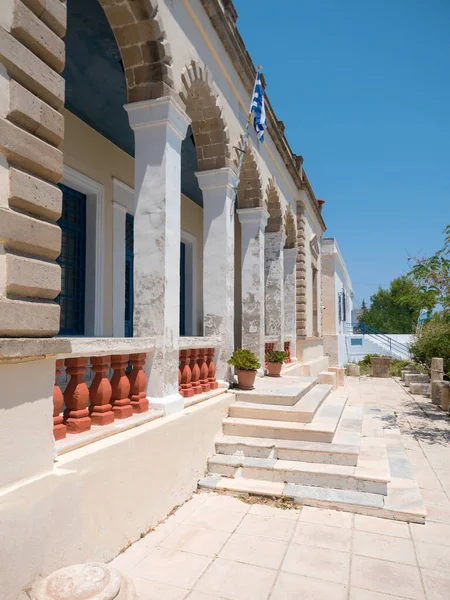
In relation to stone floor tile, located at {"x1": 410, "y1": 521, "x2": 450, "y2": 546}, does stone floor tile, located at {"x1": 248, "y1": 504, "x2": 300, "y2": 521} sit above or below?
above

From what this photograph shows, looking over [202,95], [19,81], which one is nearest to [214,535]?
[19,81]

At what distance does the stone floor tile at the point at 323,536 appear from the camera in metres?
3.49

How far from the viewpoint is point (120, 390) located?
3895 millimetres

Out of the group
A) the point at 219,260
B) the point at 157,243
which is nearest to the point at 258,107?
the point at 219,260

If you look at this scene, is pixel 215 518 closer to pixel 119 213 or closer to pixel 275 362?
pixel 275 362

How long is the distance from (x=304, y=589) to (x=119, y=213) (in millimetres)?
5974

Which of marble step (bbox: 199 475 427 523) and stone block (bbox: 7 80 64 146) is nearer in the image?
stone block (bbox: 7 80 64 146)

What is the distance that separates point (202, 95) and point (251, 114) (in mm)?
1567

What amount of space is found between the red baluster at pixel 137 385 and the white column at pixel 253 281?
12.4ft

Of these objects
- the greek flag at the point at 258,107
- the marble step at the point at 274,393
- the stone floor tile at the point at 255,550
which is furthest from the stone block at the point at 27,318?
the greek flag at the point at 258,107

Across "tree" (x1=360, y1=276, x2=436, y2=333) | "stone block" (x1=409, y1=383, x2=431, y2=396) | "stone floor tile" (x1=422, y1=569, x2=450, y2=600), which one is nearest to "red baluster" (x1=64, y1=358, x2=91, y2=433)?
"stone floor tile" (x1=422, y1=569, x2=450, y2=600)

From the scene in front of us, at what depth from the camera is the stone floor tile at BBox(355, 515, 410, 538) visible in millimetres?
3717

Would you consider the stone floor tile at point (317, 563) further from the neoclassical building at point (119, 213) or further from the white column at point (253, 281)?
the white column at point (253, 281)

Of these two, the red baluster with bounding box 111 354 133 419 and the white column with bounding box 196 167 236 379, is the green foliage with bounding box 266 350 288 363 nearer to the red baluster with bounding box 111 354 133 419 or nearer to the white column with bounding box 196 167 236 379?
the white column with bounding box 196 167 236 379
